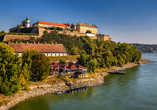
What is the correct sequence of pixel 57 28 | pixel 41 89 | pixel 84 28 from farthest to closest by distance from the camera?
1. pixel 84 28
2. pixel 57 28
3. pixel 41 89

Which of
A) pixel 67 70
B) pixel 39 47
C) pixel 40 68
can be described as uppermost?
pixel 39 47

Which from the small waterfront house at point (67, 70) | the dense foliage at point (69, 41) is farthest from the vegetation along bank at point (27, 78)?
the dense foliage at point (69, 41)

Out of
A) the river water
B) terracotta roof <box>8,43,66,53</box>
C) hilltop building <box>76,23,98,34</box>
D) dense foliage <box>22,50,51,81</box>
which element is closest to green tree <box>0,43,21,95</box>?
the river water

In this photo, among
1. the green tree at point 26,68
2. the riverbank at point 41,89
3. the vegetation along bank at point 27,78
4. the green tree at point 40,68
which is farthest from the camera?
the green tree at point 40,68

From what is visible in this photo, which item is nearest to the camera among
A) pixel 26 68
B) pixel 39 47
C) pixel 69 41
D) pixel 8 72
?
pixel 8 72

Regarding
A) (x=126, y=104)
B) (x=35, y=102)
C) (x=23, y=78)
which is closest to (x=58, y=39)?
(x=23, y=78)

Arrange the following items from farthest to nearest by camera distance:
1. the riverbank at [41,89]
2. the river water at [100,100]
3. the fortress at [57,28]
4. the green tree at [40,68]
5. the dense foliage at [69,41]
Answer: the fortress at [57,28] → the dense foliage at [69,41] → the green tree at [40,68] → the riverbank at [41,89] → the river water at [100,100]

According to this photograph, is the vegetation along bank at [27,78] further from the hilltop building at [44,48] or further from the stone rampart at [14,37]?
the stone rampart at [14,37]

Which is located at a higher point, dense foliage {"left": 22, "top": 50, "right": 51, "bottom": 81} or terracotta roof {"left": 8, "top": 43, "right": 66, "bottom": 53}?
terracotta roof {"left": 8, "top": 43, "right": 66, "bottom": 53}

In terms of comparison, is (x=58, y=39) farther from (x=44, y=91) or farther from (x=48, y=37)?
(x=44, y=91)

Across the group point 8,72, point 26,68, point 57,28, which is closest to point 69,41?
point 57,28

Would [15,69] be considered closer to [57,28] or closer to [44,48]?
[44,48]

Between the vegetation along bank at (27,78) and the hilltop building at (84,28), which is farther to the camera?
the hilltop building at (84,28)

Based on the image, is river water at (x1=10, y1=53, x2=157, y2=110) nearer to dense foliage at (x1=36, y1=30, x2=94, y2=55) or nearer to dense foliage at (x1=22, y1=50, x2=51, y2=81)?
dense foliage at (x1=22, y1=50, x2=51, y2=81)
